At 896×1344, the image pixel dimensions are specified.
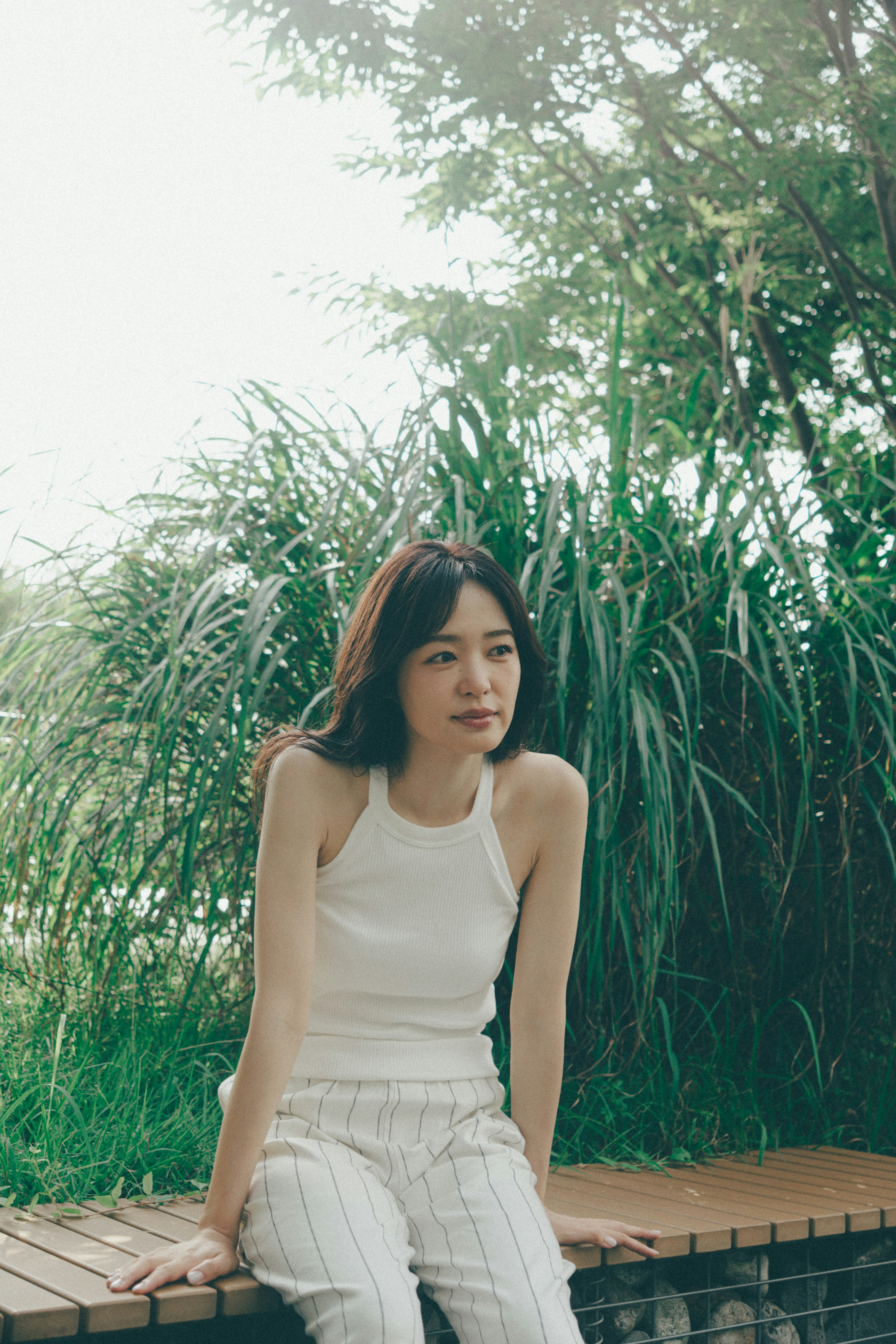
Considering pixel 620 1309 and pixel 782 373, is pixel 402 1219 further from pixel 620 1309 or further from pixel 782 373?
pixel 782 373

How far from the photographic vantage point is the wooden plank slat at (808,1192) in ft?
6.12

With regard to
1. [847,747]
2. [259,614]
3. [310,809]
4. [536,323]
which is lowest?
[310,809]

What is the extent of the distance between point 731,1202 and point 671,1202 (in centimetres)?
10

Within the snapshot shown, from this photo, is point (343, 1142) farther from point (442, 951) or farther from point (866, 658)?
point (866, 658)

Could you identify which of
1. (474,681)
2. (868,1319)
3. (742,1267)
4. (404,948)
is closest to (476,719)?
(474,681)

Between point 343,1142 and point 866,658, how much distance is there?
5.19 feet

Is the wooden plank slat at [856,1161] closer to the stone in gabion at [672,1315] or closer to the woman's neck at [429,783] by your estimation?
the stone in gabion at [672,1315]

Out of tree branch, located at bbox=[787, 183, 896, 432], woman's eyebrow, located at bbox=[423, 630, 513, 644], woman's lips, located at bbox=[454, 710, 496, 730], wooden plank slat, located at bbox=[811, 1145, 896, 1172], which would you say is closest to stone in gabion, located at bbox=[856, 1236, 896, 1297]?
wooden plank slat, located at bbox=[811, 1145, 896, 1172]

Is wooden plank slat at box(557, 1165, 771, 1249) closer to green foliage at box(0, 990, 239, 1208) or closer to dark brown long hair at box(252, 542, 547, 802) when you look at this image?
green foliage at box(0, 990, 239, 1208)

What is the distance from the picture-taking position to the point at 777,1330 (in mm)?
1921

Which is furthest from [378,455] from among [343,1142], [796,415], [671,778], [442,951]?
[796,415]

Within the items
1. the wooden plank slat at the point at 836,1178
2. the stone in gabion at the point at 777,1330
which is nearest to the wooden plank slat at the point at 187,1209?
the stone in gabion at the point at 777,1330

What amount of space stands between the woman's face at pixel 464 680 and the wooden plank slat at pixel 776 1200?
956 mm

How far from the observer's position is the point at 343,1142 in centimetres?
146
